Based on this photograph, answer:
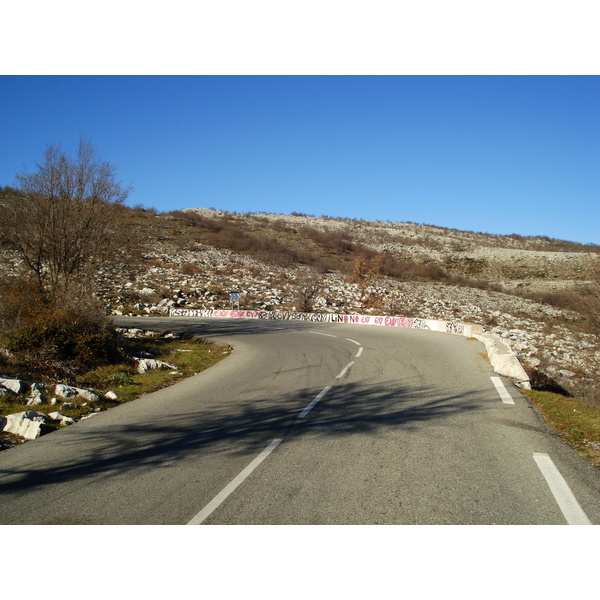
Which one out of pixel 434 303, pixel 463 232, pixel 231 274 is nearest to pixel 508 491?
pixel 434 303

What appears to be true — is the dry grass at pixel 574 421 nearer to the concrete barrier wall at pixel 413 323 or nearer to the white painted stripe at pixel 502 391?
the white painted stripe at pixel 502 391

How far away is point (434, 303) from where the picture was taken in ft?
135

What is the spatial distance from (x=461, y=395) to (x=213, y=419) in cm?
477

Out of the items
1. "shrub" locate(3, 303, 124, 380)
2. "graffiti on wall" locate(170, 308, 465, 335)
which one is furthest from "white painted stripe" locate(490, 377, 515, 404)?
"graffiti on wall" locate(170, 308, 465, 335)

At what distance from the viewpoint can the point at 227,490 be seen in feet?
15.0

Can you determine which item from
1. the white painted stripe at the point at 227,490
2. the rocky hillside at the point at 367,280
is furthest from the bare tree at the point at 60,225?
the white painted stripe at the point at 227,490

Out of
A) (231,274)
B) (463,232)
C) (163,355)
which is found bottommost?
(163,355)

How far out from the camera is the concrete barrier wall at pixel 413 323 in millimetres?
11031

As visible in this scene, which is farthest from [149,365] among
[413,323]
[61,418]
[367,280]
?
[367,280]

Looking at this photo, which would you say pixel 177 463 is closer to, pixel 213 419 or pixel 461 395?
pixel 213 419

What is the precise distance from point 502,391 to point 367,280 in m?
38.1

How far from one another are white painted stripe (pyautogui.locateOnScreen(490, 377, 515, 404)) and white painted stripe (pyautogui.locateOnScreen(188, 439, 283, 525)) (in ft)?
16.1

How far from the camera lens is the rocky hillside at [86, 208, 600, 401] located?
24156 millimetres

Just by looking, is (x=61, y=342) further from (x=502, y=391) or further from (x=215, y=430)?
(x=502, y=391)
